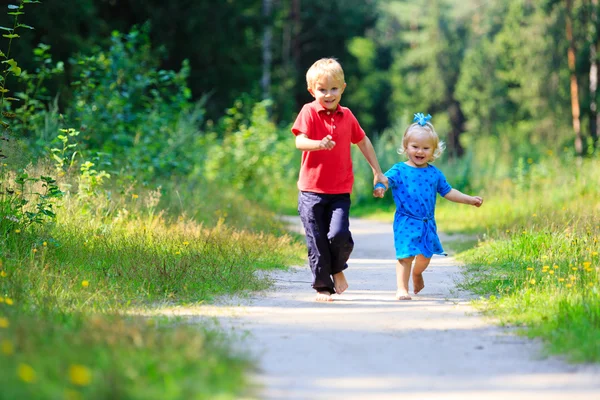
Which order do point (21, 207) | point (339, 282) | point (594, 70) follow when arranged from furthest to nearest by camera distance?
point (594, 70) < point (21, 207) < point (339, 282)

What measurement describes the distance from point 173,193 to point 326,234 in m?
5.37

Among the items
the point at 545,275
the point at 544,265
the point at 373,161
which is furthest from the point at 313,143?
the point at 544,265

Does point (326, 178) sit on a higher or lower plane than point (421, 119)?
lower

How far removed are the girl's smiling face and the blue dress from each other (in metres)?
0.06

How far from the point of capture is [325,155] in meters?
7.13

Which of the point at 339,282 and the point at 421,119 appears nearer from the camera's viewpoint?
the point at 339,282

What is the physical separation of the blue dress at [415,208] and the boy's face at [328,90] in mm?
791

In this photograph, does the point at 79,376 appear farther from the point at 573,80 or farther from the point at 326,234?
the point at 573,80

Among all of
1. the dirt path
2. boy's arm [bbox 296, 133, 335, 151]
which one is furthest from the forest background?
boy's arm [bbox 296, 133, 335, 151]

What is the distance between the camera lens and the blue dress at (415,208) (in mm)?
7375

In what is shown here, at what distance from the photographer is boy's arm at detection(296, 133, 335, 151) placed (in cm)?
663

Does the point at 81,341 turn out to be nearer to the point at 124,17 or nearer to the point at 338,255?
the point at 338,255

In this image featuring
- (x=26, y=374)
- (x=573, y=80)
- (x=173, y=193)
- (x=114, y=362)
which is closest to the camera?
(x=26, y=374)

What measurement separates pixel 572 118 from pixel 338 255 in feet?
95.8
